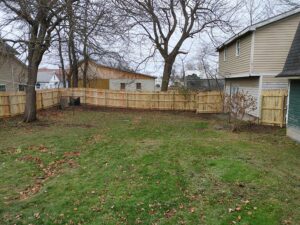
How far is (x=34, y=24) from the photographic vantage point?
12148 millimetres

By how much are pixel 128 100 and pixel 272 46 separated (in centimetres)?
1257

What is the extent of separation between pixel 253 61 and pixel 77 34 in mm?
8689

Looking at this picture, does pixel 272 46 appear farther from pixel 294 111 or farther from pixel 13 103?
pixel 13 103

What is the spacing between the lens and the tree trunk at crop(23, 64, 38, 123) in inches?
537

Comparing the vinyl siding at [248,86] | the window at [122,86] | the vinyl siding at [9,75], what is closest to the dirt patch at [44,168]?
the vinyl siding at [248,86]

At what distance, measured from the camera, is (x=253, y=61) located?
13.5 meters

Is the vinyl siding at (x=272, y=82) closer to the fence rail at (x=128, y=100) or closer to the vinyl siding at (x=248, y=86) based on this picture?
the vinyl siding at (x=248, y=86)

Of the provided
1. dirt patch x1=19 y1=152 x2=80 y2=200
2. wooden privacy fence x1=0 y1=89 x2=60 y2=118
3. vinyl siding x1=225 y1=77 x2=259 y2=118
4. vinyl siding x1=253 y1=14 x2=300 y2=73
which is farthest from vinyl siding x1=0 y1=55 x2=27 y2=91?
vinyl siding x1=253 y1=14 x2=300 y2=73

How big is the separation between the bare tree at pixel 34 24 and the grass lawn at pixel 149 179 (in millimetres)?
3491

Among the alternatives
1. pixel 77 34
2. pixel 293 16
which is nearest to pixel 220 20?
pixel 293 16

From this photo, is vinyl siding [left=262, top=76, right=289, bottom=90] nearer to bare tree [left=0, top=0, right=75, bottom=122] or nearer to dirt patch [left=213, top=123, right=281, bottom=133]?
dirt patch [left=213, top=123, right=281, bottom=133]

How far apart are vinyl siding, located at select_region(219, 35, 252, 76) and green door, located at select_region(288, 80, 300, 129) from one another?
3.44m

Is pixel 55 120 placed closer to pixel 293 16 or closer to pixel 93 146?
pixel 93 146

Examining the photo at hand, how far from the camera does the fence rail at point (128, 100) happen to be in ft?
51.7
